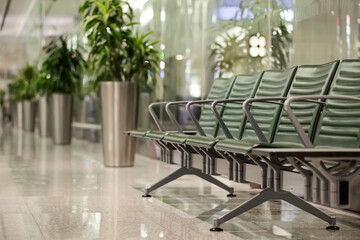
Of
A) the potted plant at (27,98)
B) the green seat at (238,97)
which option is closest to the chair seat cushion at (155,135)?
the green seat at (238,97)

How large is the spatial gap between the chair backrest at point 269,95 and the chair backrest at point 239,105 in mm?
52

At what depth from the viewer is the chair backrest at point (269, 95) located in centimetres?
400

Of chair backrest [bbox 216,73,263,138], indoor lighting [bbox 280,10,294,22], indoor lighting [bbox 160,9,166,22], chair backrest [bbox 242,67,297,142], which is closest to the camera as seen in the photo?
chair backrest [bbox 242,67,297,142]

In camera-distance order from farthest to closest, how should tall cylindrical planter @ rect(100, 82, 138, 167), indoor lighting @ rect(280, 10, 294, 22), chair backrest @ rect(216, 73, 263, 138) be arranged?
tall cylindrical planter @ rect(100, 82, 138, 167)
indoor lighting @ rect(280, 10, 294, 22)
chair backrest @ rect(216, 73, 263, 138)

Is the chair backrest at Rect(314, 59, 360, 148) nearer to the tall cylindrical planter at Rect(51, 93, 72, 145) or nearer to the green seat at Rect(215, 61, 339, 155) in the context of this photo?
the green seat at Rect(215, 61, 339, 155)

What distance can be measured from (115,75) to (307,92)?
4143mm

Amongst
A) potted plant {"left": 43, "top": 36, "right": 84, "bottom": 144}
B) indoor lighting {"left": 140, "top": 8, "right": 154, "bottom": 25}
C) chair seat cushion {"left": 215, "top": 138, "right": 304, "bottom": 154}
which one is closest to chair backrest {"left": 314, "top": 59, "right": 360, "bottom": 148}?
chair seat cushion {"left": 215, "top": 138, "right": 304, "bottom": 154}

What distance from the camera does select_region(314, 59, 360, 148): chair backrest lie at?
127 inches

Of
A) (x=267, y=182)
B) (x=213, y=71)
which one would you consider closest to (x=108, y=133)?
(x=213, y=71)

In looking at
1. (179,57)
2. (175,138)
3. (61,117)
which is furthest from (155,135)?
(61,117)

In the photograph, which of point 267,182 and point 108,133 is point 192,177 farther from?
point 267,182

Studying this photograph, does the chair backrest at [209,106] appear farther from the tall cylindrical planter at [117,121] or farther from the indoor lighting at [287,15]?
the tall cylindrical planter at [117,121]

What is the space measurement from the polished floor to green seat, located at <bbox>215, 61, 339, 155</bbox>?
47cm

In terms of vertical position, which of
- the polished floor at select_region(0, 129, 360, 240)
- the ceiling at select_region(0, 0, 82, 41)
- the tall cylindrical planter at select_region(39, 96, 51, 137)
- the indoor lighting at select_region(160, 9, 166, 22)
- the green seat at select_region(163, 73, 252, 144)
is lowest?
the polished floor at select_region(0, 129, 360, 240)
